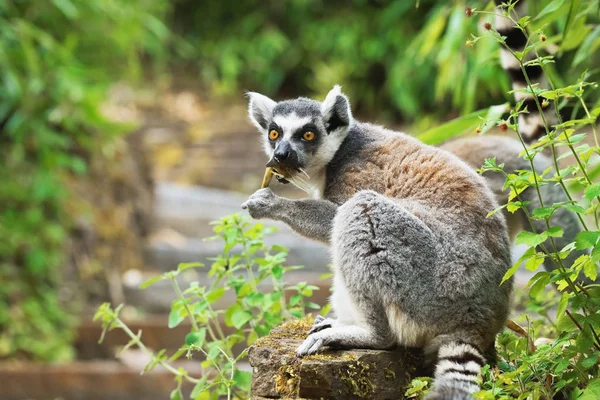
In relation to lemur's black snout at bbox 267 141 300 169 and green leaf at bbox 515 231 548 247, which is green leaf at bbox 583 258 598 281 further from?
lemur's black snout at bbox 267 141 300 169

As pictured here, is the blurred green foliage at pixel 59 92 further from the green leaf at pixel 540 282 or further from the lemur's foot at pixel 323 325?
the lemur's foot at pixel 323 325

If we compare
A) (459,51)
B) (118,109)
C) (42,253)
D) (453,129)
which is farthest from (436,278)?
(118,109)

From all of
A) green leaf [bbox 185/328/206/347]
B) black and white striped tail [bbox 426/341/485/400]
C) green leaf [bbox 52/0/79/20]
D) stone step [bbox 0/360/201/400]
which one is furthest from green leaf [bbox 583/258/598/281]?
green leaf [bbox 52/0/79/20]

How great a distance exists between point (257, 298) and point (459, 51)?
330 centimetres

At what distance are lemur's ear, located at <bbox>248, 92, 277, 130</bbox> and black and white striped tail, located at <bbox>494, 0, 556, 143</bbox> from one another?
1.30 meters

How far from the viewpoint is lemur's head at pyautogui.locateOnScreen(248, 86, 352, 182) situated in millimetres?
3398

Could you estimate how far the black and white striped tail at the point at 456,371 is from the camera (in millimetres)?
2547

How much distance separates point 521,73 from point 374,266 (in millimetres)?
1667

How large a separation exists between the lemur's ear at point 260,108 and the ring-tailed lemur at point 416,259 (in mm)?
571

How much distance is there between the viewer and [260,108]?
370 centimetres

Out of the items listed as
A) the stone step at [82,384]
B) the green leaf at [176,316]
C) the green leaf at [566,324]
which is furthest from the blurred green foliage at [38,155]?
the green leaf at [566,324]

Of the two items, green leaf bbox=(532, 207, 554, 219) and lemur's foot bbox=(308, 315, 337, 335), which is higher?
green leaf bbox=(532, 207, 554, 219)

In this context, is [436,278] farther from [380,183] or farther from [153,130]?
[153,130]

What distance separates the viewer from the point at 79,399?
6.21 meters
